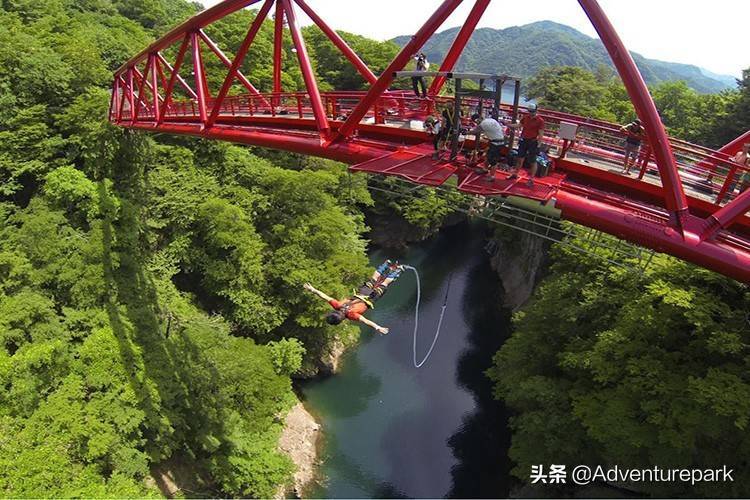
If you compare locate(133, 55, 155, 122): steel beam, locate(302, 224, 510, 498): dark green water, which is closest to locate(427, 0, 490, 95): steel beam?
locate(133, 55, 155, 122): steel beam

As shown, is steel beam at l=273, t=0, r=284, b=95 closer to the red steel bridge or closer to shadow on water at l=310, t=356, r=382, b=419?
the red steel bridge

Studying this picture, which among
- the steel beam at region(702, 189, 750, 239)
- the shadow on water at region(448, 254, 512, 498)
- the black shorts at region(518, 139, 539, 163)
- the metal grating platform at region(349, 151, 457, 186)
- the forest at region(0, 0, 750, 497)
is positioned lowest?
the shadow on water at region(448, 254, 512, 498)

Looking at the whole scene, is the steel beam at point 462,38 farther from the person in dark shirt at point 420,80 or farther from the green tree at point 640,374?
the green tree at point 640,374

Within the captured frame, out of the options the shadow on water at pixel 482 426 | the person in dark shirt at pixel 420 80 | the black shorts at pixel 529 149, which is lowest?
the shadow on water at pixel 482 426

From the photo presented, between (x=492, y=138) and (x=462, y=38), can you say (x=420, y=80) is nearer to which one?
(x=462, y=38)

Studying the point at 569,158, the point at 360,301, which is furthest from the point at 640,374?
the point at 360,301

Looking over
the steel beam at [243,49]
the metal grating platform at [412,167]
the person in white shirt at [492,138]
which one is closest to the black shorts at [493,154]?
the person in white shirt at [492,138]
